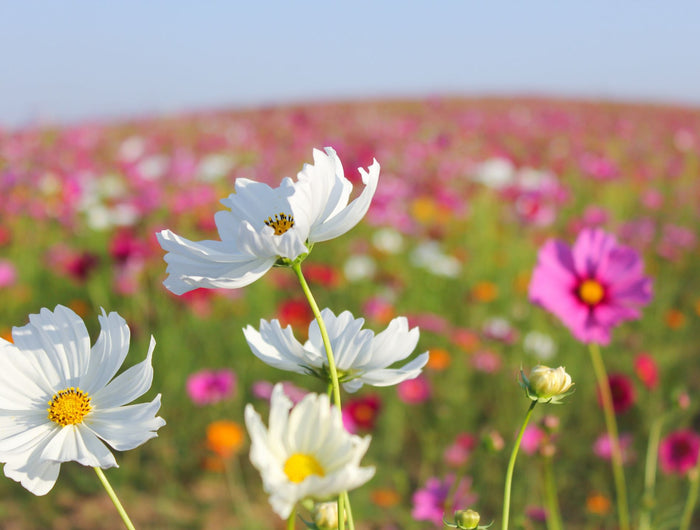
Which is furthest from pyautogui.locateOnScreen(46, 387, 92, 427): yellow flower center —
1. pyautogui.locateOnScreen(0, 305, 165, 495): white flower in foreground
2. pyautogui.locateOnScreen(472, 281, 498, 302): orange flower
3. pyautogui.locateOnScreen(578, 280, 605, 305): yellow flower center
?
pyautogui.locateOnScreen(472, 281, 498, 302): orange flower

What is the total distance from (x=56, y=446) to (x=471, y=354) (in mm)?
1694

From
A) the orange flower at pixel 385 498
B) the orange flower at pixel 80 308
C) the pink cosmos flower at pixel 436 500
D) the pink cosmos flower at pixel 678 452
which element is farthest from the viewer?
the orange flower at pixel 80 308

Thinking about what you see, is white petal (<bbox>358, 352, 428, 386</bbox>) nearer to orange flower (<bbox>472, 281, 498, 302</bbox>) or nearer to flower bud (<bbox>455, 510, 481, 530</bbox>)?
flower bud (<bbox>455, 510, 481, 530</bbox>)

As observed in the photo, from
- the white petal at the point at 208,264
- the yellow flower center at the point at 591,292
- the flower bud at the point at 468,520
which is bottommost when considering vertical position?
the flower bud at the point at 468,520

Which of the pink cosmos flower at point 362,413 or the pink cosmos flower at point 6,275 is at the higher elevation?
the pink cosmos flower at point 6,275

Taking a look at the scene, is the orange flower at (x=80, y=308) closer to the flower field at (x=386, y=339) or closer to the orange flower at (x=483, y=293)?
the flower field at (x=386, y=339)

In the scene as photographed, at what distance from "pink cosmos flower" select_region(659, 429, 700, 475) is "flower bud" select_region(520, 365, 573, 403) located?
120 centimetres

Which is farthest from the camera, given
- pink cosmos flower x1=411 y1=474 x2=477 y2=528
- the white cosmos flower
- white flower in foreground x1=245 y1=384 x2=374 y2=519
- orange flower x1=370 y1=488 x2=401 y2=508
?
orange flower x1=370 y1=488 x2=401 y2=508

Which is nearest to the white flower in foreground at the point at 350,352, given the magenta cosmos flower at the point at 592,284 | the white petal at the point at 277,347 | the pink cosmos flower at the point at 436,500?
the white petal at the point at 277,347

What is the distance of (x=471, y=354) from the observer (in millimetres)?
1948

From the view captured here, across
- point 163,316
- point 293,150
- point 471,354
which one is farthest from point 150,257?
point 293,150

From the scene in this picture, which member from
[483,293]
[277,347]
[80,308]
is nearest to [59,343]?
[277,347]

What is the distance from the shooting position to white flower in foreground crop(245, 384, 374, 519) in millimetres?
Result: 260

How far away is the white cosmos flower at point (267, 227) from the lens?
360mm
